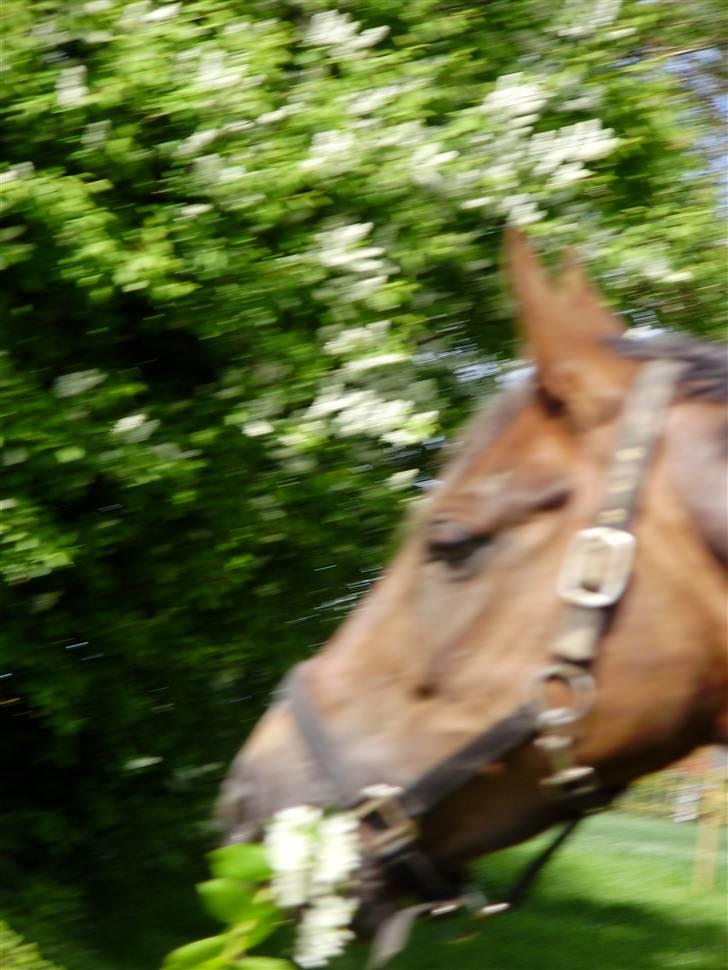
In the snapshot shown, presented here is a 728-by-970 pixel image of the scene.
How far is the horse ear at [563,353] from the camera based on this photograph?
7.02ft

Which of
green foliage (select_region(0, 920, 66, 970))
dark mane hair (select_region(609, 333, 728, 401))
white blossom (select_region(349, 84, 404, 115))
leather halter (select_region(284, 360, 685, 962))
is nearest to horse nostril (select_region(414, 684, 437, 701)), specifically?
leather halter (select_region(284, 360, 685, 962))

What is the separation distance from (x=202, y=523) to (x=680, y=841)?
205 inches

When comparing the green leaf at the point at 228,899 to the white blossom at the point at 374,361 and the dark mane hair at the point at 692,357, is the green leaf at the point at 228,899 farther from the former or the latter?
the white blossom at the point at 374,361

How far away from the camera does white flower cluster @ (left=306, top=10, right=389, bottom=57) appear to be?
3.77 m

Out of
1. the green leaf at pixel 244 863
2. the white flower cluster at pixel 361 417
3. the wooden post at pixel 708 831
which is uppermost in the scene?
the white flower cluster at pixel 361 417

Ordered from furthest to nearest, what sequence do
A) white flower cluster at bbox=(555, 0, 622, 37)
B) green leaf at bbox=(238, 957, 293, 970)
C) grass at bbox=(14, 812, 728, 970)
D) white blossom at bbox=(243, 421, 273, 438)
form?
1. grass at bbox=(14, 812, 728, 970)
2. white flower cluster at bbox=(555, 0, 622, 37)
3. white blossom at bbox=(243, 421, 273, 438)
4. green leaf at bbox=(238, 957, 293, 970)

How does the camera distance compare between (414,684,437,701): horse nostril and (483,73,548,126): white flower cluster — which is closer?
(414,684,437,701): horse nostril

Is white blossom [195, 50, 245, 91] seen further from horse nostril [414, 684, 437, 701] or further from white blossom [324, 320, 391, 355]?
horse nostril [414, 684, 437, 701]

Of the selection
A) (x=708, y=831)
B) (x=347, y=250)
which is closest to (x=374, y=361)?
(x=347, y=250)

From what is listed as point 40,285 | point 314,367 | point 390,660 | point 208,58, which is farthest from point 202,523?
point 390,660

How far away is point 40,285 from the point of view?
3.49 m

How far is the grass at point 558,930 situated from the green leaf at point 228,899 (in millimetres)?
1993

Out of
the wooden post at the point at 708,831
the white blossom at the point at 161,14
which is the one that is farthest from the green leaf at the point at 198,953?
the wooden post at the point at 708,831

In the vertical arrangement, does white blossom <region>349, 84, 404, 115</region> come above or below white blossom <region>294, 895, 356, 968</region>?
above
